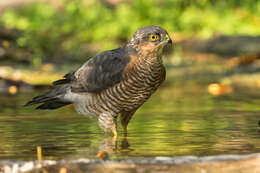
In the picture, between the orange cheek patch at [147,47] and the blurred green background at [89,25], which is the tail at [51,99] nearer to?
the orange cheek patch at [147,47]

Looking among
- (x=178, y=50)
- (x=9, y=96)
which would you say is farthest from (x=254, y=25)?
(x=9, y=96)

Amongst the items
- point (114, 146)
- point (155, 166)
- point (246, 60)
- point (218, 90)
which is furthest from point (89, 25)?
point (155, 166)

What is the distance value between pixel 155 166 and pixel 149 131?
1761 mm

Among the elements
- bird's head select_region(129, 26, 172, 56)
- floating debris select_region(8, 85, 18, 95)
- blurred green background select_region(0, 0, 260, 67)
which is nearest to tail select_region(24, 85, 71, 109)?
bird's head select_region(129, 26, 172, 56)

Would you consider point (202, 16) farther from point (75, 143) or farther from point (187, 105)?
point (75, 143)

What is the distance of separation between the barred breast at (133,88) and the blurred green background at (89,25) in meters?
7.00

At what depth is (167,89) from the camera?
9055 mm

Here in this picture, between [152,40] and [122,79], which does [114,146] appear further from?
[152,40]

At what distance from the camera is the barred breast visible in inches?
191

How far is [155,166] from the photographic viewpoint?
348 centimetres

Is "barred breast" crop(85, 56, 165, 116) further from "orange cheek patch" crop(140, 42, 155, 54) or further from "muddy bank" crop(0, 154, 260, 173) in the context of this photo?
"muddy bank" crop(0, 154, 260, 173)

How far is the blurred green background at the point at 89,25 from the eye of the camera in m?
12.8

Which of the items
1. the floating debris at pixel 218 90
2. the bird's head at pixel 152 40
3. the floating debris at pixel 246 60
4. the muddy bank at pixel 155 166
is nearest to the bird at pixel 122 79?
the bird's head at pixel 152 40

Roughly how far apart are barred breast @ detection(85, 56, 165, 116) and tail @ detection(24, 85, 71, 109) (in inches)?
22.8
